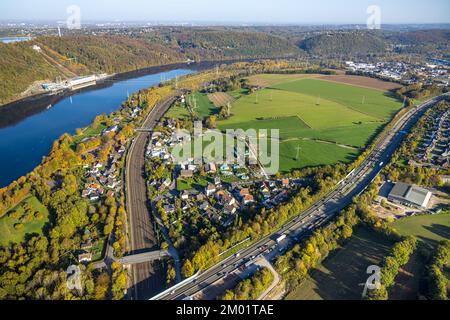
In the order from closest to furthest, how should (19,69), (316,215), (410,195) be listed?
(316,215) < (410,195) < (19,69)

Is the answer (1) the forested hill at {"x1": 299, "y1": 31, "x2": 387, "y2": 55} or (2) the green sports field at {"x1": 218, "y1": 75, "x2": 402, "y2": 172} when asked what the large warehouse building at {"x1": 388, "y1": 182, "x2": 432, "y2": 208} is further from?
(1) the forested hill at {"x1": 299, "y1": 31, "x2": 387, "y2": 55}

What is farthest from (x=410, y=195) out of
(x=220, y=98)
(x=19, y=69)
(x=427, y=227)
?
(x=19, y=69)

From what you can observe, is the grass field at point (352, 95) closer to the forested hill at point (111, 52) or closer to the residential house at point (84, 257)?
the residential house at point (84, 257)

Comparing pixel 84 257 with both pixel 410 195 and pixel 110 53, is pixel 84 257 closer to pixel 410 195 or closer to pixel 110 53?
pixel 410 195

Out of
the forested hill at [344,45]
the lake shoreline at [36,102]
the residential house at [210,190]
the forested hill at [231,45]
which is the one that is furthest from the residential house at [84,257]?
the forested hill at [344,45]

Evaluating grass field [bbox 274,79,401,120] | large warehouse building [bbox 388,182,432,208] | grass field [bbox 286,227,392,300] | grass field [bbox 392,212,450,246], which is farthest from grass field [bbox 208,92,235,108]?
grass field [bbox 286,227,392,300]

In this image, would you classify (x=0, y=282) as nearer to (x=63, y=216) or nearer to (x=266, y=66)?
(x=63, y=216)

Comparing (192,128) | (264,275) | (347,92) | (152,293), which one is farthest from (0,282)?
(347,92)
